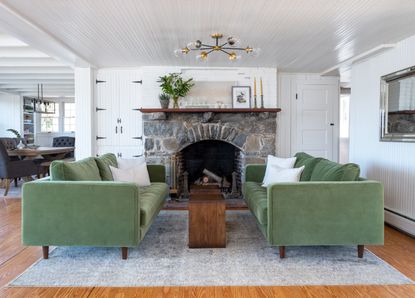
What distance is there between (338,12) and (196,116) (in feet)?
9.15

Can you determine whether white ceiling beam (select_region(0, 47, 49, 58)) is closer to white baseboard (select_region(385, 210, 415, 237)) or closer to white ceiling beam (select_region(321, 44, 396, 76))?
white ceiling beam (select_region(321, 44, 396, 76))

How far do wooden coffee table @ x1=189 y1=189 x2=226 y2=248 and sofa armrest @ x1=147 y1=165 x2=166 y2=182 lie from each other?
144 cm

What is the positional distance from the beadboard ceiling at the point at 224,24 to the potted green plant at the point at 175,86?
64 centimetres

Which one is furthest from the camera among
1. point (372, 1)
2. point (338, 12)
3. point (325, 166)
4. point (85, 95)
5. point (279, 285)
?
point (85, 95)

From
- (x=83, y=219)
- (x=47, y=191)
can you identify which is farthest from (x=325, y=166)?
(x=47, y=191)

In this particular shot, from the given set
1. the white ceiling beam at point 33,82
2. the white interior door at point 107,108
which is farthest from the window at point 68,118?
the white interior door at point 107,108

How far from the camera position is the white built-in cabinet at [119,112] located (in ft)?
17.2

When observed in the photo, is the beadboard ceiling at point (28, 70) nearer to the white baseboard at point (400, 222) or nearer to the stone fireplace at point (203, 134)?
the stone fireplace at point (203, 134)

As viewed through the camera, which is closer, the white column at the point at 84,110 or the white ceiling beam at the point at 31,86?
the white column at the point at 84,110

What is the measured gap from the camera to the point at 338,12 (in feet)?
9.06

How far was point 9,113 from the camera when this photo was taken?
8.70m

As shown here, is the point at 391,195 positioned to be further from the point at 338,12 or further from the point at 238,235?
the point at 338,12

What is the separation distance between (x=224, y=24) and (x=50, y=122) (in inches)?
350

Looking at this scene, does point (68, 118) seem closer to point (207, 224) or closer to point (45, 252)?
point (45, 252)
